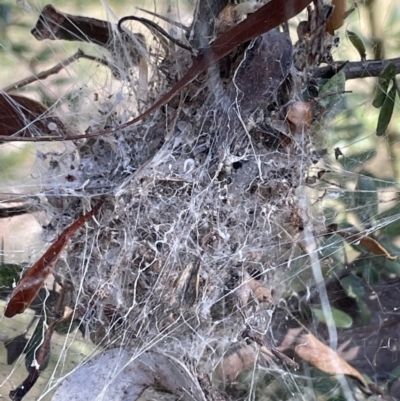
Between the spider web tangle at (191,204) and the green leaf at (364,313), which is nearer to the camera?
the spider web tangle at (191,204)

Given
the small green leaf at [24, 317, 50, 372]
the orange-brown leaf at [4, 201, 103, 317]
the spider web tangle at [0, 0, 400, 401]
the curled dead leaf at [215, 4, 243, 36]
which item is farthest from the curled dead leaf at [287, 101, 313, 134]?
the small green leaf at [24, 317, 50, 372]

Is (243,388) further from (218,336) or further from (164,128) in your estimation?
(164,128)

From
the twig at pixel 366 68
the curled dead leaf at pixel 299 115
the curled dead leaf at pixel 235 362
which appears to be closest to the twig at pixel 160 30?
the curled dead leaf at pixel 299 115

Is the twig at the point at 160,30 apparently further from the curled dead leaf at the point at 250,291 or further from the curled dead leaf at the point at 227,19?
the curled dead leaf at the point at 250,291

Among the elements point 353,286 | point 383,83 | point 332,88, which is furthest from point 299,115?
point 353,286

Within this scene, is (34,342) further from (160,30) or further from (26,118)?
(160,30)

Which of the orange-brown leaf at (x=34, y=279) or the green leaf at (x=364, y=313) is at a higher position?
the orange-brown leaf at (x=34, y=279)

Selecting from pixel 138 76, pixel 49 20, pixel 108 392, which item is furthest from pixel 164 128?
pixel 108 392

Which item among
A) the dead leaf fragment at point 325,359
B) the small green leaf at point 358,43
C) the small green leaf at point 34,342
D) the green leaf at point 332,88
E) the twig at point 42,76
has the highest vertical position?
the twig at point 42,76
